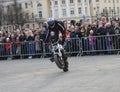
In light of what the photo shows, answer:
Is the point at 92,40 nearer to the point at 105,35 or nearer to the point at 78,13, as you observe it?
the point at 105,35

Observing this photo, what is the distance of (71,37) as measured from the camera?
21.9 metres

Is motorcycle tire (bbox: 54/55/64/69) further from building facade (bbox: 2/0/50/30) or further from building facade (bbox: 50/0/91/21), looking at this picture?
building facade (bbox: 50/0/91/21)

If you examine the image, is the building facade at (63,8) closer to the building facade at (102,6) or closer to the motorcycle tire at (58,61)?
the building facade at (102,6)

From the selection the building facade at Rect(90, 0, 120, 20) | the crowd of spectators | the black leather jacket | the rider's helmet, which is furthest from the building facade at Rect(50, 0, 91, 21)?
the rider's helmet

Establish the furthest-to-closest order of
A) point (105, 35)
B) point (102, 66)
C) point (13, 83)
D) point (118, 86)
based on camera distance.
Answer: point (105, 35) → point (102, 66) → point (13, 83) → point (118, 86)

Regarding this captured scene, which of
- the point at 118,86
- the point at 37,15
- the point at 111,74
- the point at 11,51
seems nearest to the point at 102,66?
the point at 111,74

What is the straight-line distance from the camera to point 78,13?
152 m

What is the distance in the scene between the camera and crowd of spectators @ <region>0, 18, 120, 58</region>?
2105 cm

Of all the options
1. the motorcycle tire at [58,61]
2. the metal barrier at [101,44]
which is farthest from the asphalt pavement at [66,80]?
the metal barrier at [101,44]

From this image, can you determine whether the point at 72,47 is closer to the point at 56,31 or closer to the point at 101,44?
the point at 101,44

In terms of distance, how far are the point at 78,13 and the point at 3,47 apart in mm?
129949

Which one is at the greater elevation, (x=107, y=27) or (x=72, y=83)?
(x=107, y=27)

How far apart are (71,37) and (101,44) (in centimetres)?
167

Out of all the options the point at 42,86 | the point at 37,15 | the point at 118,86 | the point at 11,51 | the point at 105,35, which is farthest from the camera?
the point at 37,15
